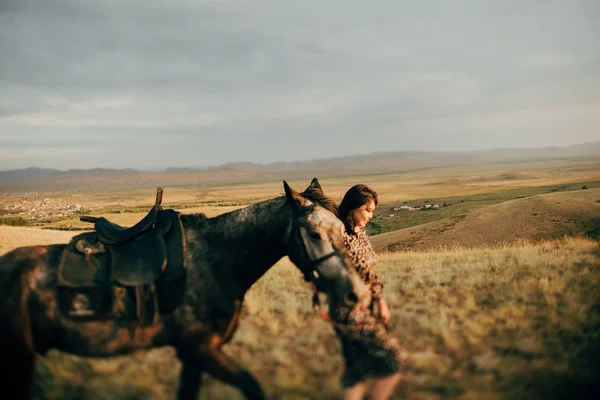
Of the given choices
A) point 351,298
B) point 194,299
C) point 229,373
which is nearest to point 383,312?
point 351,298

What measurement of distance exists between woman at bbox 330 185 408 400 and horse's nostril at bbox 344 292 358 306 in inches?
20.0

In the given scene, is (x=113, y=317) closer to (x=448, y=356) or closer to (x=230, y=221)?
(x=230, y=221)

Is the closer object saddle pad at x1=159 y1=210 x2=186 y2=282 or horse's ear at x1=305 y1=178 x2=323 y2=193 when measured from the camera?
saddle pad at x1=159 y1=210 x2=186 y2=282

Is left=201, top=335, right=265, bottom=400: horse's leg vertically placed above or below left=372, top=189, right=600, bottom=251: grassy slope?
above

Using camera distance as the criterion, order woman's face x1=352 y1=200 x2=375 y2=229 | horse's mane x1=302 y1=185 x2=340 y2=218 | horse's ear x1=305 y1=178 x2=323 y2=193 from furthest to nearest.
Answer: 1. woman's face x1=352 y1=200 x2=375 y2=229
2. horse's ear x1=305 y1=178 x2=323 y2=193
3. horse's mane x1=302 y1=185 x2=340 y2=218

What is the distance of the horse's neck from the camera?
11.1 feet

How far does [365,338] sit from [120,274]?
246 centimetres

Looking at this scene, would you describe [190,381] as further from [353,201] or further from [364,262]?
[353,201]

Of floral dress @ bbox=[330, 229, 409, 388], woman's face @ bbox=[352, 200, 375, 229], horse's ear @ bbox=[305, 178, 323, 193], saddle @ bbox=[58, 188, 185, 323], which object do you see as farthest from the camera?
woman's face @ bbox=[352, 200, 375, 229]

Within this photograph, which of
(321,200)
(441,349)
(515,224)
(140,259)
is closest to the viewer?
(140,259)

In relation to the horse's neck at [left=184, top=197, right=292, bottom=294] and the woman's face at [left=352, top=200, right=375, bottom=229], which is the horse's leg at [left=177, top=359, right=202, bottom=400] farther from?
the woman's face at [left=352, top=200, right=375, bottom=229]

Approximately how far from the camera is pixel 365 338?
3.44m

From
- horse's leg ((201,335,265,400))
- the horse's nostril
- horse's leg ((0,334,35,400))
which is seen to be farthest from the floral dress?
horse's leg ((0,334,35,400))

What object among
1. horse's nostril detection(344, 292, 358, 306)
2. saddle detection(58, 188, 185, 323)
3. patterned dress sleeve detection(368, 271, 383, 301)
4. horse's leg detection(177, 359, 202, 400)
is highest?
saddle detection(58, 188, 185, 323)
